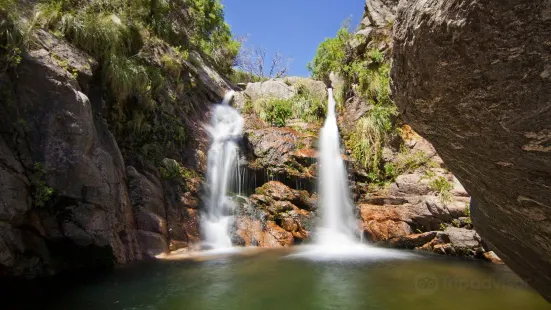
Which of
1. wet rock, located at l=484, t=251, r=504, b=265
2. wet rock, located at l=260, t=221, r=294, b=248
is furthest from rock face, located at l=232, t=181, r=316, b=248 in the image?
wet rock, located at l=484, t=251, r=504, b=265

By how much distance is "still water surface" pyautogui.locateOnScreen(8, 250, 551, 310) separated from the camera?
16.9 feet

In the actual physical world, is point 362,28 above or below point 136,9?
above

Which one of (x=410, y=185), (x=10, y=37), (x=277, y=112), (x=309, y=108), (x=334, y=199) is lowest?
(x=334, y=199)

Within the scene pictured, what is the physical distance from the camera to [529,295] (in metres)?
5.48

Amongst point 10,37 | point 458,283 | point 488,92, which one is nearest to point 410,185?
point 458,283

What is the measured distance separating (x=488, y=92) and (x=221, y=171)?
11.3m

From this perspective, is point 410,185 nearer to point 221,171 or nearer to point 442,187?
point 442,187

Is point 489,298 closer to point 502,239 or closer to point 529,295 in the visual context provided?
point 529,295

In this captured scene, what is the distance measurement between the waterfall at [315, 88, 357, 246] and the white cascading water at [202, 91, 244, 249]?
10.2 ft

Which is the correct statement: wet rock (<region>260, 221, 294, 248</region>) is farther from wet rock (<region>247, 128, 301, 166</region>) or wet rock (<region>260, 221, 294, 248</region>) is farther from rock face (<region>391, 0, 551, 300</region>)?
rock face (<region>391, 0, 551, 300</region>)

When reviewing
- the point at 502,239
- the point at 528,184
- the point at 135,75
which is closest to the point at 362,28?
the point at 135,75

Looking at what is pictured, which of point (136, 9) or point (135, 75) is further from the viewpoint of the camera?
point (136, 9)

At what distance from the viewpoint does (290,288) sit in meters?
6.01

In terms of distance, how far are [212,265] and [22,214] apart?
12.3 feet
